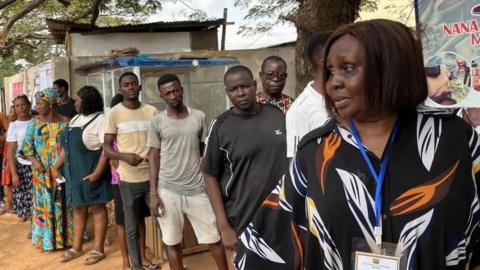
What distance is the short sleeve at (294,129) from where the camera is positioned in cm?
236

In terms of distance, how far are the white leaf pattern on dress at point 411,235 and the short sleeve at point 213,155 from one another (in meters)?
1.76

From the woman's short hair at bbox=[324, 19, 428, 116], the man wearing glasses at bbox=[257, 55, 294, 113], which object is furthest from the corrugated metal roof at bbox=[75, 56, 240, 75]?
the woman's short hair at bbox=[324, 19, 428, 116]

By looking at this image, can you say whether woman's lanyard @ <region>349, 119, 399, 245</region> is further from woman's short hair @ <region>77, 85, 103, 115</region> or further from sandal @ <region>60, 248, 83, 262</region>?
sandal @ <region>60, 248, 83, 262</region>

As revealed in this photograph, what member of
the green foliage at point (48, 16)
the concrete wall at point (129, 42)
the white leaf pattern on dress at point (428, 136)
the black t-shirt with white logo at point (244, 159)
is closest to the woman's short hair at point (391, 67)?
the white leaf pattern on dress at point (428, 136)

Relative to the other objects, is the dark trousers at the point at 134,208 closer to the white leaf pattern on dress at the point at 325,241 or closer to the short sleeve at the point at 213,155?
the short sleeve at the point at 213,155

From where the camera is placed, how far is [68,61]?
11094 mm

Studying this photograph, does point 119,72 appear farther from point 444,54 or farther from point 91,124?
point 444,54

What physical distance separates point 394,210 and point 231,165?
173 cm

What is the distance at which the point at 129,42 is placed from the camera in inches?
523

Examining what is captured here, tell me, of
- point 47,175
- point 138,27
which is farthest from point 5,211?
point 138,27

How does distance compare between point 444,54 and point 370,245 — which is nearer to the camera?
point 370,245

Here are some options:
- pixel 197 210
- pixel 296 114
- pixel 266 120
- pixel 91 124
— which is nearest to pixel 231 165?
pixel 266 120

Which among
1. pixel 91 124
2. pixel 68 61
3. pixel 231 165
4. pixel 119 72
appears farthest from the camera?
pixel 68 61

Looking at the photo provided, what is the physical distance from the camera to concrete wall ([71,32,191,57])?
1291 centimetres
